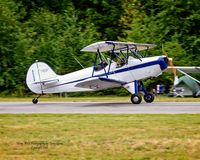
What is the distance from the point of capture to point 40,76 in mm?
28359

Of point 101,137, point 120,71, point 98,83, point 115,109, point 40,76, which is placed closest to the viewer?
point 101,137

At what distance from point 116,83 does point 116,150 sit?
15.9 metres

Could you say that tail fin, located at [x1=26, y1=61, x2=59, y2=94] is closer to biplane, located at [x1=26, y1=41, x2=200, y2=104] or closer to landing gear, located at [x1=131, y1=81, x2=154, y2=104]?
biplane, located at [x1=26, y1=41, x2=200, y2=104]

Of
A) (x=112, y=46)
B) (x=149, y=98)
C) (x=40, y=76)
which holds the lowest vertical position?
(x=149, y=98)

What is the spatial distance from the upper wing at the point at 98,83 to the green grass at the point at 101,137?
877 centimetres

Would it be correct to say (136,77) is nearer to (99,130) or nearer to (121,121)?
(121,121)

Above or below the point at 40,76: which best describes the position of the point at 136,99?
below

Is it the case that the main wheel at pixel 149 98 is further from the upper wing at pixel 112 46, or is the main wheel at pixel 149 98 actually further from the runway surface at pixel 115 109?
the runway surface at pixel 115 109

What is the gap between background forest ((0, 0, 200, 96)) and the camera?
40031 mm

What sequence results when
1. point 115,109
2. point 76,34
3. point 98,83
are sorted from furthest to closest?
point 76,34 → point 98,83 → point 115,109

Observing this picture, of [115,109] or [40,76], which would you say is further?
[40,76]

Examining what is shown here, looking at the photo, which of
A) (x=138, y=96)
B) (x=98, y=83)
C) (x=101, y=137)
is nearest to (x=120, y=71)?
(x=98, y=83)

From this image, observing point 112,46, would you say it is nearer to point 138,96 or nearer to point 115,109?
point 138,96

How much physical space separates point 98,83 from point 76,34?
57.1 ft
